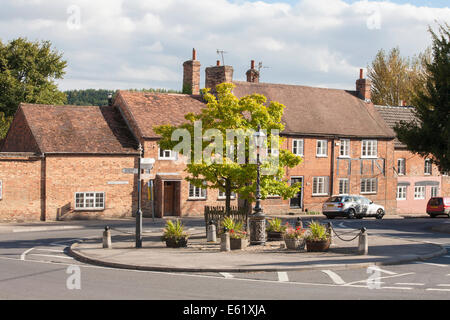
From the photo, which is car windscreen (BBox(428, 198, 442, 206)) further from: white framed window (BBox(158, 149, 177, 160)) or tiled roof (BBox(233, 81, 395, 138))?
white framed window (BBox(158, 149, 177, 160))

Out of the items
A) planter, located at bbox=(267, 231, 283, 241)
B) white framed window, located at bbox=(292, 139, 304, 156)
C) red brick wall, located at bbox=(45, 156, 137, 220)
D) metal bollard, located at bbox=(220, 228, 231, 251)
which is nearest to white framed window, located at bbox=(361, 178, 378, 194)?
white framed window, located at bbox=(292, 139, 304, 156)

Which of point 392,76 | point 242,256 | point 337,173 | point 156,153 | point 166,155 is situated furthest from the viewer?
point 392,76

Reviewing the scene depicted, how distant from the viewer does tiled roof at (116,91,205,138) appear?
39.1 meters

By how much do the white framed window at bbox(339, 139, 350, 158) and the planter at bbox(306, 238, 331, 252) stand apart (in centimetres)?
2548

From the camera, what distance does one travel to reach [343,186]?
46.3 m

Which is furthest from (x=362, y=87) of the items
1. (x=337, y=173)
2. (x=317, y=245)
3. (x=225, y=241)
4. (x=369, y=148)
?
(x=225, y=241)

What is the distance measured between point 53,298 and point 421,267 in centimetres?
1123

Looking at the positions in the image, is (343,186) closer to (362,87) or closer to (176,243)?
(362,87)

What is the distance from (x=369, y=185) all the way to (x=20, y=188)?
26.7 m

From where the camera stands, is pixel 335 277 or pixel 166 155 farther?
pixel 166 155

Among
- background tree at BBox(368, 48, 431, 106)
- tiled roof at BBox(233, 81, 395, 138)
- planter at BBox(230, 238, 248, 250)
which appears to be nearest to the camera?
planter at BBox(230, 238, 248, 250)

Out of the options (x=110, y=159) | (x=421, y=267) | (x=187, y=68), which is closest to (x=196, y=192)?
(x=110, y=159)

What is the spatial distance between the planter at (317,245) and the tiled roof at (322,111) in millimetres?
22495

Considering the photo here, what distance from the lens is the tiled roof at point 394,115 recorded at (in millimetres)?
50094
